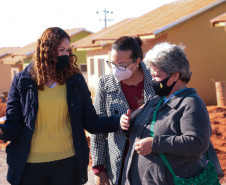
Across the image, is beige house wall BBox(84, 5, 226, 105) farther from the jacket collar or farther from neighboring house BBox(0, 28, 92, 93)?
the jacket collar

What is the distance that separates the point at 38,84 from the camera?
321 centimetres

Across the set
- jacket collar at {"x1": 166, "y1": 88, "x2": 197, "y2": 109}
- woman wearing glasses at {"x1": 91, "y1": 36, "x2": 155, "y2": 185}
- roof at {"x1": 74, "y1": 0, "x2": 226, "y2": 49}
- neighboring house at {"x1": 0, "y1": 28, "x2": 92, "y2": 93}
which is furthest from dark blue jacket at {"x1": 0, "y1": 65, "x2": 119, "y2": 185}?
neighboring house at {"x1": 0, "y1": 28, "x2": 92, "y2": 93}

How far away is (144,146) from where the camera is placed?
2.55 metres

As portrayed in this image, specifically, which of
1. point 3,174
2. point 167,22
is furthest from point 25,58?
point 3,174

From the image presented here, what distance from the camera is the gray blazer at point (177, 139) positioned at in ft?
7.93

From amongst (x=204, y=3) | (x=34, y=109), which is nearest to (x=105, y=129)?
(x=34, y=109)

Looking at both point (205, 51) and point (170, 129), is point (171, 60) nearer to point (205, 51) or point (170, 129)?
point (170, 129)

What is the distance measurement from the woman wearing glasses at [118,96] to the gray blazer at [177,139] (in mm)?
516

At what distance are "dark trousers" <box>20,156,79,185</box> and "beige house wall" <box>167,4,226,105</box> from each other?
13416mm

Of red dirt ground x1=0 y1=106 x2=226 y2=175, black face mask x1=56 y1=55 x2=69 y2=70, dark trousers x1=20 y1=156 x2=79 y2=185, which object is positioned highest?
black face mask x1=56 y1=55 x2=69 y2=70

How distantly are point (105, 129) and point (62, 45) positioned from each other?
80cm

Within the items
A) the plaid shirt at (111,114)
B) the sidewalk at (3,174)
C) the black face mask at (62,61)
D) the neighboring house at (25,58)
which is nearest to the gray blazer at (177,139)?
the plaid shirt at (111,114)

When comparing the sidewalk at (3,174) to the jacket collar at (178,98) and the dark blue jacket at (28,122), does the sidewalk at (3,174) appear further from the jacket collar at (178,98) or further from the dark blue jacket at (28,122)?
the jacket collar at (178,98)

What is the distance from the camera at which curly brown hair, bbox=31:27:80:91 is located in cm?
319
